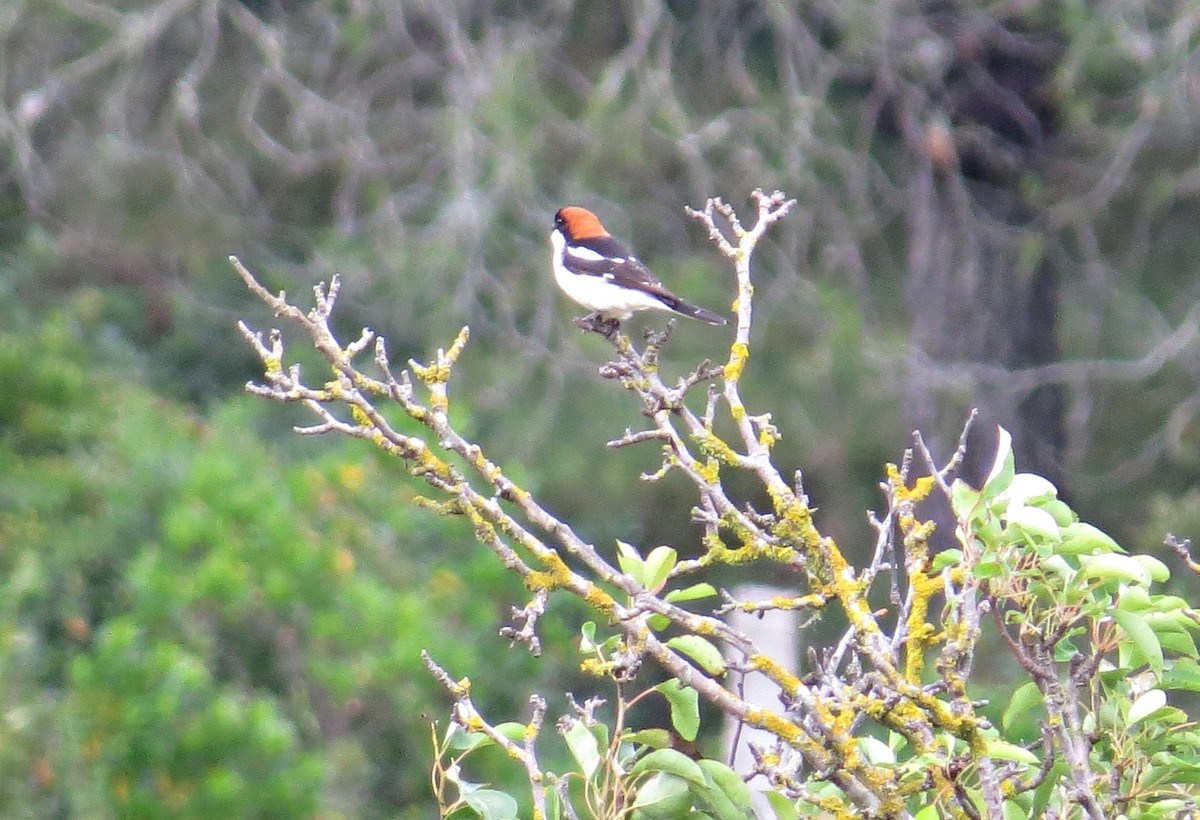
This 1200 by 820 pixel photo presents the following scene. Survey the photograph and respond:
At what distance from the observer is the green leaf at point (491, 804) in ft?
6.50

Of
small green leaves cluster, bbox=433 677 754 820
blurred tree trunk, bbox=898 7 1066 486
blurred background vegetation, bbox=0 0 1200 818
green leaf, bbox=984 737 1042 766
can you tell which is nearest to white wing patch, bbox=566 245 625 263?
blurred background vegetation, bbox=0 0 1200 818

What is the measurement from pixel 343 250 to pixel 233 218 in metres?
1.25

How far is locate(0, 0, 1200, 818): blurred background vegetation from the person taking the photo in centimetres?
671

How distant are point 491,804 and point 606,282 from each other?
3980 mm

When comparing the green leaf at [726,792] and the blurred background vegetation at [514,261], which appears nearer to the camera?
the green leaf at [726,792]

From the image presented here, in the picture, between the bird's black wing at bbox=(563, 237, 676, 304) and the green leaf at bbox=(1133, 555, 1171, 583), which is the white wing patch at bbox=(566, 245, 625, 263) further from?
the green leaf at bbox=(1133, 555, 1171, 583)

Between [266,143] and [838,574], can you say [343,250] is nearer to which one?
[266,143]

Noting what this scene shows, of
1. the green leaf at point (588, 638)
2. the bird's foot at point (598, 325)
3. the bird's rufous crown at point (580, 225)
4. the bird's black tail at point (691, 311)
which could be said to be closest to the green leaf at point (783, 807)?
the green leaf at point (588, 638)

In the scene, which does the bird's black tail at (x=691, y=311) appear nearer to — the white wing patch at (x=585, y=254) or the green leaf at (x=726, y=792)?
the white wing patch at (x=585, y=254)

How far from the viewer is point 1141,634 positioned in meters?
1.92

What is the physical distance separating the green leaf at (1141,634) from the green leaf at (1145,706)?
86 mm

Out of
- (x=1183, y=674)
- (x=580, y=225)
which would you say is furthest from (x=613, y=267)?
(x=1183, y=674)

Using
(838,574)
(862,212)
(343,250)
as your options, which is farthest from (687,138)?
(838,574)

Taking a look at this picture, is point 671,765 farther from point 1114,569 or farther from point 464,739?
point 1114,569
